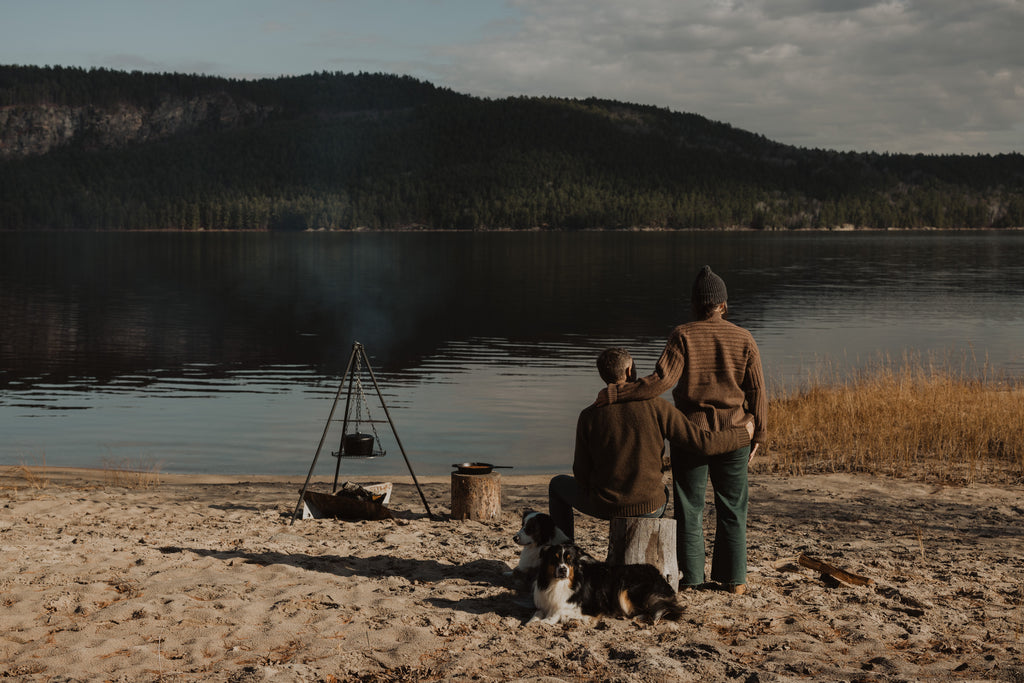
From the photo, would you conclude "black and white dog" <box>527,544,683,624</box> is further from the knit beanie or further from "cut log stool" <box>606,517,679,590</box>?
the knit beanie

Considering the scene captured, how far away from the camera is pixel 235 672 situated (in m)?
5.91

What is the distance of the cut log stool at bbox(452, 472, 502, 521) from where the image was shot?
34.4 ft

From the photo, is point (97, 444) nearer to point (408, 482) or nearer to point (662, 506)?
point (408, 482)

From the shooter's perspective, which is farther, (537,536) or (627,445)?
(537,536)

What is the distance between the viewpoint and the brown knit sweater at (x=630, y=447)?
6656 millimetres

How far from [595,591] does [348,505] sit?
434 cm

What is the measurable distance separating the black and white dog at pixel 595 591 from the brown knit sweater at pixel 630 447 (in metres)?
0.40

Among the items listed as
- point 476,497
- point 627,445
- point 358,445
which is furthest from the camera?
point 358,445

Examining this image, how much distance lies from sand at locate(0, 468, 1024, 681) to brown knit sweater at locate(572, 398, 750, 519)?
86 cm

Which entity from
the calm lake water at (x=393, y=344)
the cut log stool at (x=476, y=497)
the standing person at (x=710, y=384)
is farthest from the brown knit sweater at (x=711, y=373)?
the calm lake water at (x=393, y=344)

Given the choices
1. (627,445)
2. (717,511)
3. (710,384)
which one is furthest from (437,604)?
(710,384)

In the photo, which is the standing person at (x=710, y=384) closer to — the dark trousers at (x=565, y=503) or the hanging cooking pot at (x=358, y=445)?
the dark trousers at (x=565, y=503)

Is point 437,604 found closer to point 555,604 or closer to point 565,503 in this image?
point 555,604

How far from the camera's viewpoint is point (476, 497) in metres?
10.5
